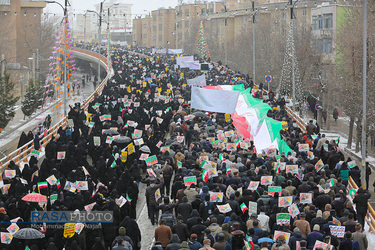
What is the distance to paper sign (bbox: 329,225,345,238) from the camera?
546 inches

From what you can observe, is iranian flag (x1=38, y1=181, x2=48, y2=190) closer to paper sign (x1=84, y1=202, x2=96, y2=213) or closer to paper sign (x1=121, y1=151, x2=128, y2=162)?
paper sign (x1=84, y1=202, x2=96, y2=213)

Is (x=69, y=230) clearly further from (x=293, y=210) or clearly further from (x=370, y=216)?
(x=370, y=216)

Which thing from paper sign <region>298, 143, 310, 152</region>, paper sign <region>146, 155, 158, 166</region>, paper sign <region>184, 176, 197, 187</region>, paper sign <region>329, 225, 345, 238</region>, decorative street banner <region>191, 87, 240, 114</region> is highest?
decorative street banner <region>191, 87, 240, 114</region>

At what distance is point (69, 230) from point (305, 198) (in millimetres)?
5306

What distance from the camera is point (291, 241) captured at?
42.6 feet

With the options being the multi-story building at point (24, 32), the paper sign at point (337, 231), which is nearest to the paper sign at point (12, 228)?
the paper sign at point (337, 231)

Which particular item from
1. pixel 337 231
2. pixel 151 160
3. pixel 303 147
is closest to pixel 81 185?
pixel 151 160

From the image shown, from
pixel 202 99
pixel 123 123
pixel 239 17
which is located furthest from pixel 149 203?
pixel 239 17

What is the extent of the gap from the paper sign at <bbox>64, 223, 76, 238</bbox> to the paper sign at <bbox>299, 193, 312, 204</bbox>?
16.8 feet

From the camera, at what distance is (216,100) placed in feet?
95.5

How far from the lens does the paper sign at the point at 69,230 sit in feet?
45.1

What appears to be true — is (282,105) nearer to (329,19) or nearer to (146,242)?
(146,242)

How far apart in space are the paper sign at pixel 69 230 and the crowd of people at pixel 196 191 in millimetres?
104

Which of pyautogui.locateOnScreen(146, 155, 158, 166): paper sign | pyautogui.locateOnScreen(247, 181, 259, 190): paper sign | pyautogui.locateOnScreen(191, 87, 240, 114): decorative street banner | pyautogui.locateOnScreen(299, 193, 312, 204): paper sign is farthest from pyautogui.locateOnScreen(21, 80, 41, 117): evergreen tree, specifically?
pyautogui.locateOnScreen(299, 193, 312, 204): paper sign
